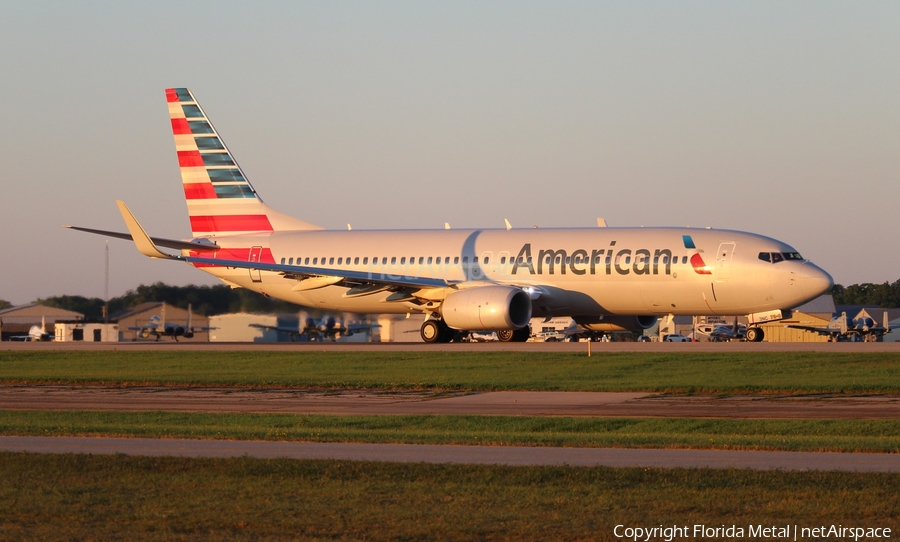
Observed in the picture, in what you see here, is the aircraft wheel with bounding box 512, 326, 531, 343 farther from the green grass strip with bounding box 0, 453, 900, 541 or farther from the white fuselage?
the green grass strip with bounding box 0, 453, 900, 541

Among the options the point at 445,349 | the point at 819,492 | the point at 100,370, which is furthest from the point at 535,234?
the point at 819,492

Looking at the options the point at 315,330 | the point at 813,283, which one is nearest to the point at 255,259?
the point at 315,330

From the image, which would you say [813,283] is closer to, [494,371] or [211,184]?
[494,371]

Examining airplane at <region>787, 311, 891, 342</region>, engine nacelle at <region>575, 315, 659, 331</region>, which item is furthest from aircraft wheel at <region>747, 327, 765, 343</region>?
airplane at <region>787, 311, 891, 342</region>

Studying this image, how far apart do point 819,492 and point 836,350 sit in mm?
24596

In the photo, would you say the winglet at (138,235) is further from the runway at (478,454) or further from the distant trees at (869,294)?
the distant trees at (869,294)

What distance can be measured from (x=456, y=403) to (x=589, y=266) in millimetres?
17165

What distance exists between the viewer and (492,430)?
59.7 feet

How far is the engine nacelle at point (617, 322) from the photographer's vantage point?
1670 inches

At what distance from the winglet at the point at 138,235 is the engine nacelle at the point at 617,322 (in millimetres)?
14864

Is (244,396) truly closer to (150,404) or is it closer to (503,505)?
(150,404)

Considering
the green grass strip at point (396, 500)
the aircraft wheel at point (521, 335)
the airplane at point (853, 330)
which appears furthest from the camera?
the airplane at point (853, 330)

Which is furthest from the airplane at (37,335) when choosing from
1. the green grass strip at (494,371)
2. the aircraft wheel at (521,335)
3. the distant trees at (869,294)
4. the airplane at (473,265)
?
the distant trees at (869,294)

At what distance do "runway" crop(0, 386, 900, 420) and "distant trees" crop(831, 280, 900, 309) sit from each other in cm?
10494
